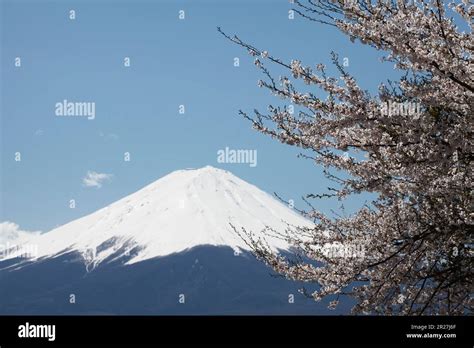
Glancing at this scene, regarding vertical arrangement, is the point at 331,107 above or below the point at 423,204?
above

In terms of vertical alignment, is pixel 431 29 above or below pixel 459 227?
above

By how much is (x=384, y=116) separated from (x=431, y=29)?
1.05 metres

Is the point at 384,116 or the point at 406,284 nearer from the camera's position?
the point at 384,116

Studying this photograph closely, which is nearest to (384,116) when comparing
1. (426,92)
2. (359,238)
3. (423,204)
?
(426,92)
